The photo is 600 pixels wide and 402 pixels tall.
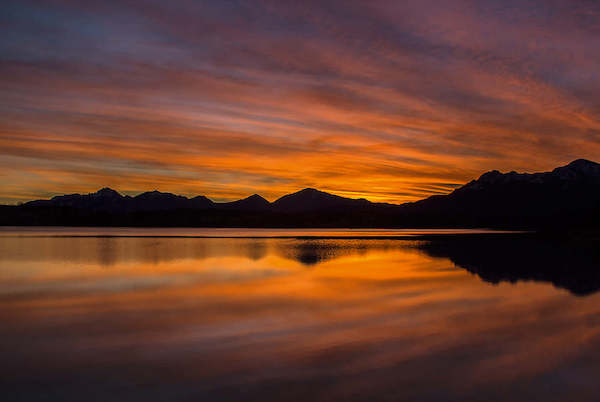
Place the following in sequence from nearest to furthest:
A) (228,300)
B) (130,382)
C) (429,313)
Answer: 1. (130,382)
2. (429,313)
3. (228,300)

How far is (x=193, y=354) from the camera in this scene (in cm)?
1336

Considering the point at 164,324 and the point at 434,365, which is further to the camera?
the point at 164,324

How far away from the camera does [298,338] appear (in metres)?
15.3

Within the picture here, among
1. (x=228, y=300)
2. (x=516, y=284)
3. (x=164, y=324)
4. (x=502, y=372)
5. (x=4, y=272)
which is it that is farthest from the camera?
(x=4, y=272)

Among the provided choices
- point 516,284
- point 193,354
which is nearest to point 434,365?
point 193,354

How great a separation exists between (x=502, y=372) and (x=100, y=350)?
11.6 m

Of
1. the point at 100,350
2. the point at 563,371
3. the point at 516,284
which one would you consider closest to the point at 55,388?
the point at 100,350

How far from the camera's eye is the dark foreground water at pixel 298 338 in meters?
10.7

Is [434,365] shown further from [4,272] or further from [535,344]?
[4,272]

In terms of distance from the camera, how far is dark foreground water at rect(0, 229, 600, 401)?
10695 millimetres

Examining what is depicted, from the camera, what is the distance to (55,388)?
10.6 m

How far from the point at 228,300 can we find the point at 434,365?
12.6 meters

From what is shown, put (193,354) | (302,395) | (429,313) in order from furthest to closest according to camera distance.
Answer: (429,313), (193,354), (302,395)

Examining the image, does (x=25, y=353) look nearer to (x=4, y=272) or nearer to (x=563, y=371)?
(x=563, y=371)
